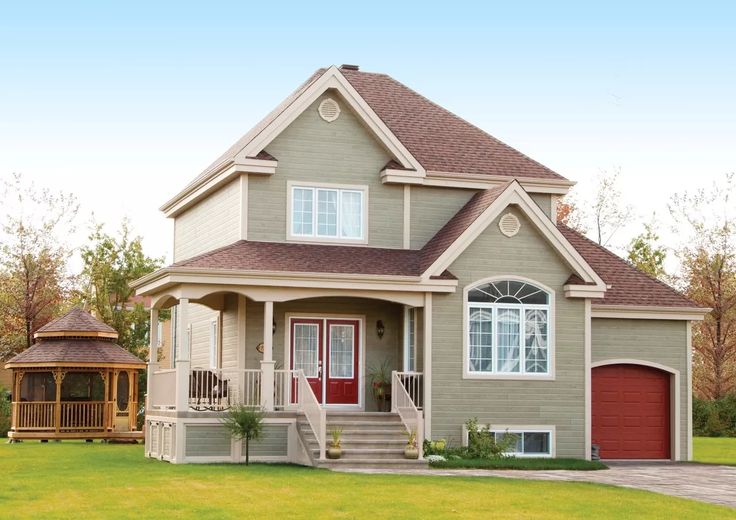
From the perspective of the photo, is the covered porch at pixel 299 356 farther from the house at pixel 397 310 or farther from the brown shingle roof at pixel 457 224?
the brown shingle roof at pixel 457 224

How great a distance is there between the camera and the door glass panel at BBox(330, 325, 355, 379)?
92.8 ft

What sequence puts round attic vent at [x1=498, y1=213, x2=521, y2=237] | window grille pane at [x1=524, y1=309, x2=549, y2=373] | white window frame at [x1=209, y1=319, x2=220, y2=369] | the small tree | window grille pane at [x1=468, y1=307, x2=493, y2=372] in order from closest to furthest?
the small tree < window grille pane at [x1=468, y1=307, x2=493, y2=372] < round attic vent at [x1=498, y1=213, x2=521, y2=237] < window grille pane at [x1=524, y1=309, x2=549, y2=373] < white window frame at [x1=209, y1=319, x2=220, y2=369]

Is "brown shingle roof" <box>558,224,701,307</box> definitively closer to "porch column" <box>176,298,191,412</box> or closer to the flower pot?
the flower pot

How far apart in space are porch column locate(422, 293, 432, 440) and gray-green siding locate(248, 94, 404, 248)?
261 centimetres

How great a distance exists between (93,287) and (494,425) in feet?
88.0

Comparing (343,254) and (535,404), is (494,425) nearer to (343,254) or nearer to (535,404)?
(535,404)

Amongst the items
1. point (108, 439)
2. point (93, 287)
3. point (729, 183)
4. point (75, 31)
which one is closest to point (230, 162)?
point (75, 31)

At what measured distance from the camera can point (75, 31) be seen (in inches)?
996

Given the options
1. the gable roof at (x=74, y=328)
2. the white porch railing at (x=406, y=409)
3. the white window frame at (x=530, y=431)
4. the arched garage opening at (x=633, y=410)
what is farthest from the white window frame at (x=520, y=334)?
the gable roof at (x=74, y=328)

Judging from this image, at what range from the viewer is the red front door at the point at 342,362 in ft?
92.6

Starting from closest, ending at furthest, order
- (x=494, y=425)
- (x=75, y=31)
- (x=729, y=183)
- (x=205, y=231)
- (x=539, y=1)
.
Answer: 1. (x=539, y=1)
2. (x=75, y=31)
3. (x=494, y=425)
4. (x=205, y=231)
5. (x=729, y=183)

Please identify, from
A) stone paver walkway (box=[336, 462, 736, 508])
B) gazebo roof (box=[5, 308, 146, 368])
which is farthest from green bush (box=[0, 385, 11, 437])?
stone paver walkway (box=[336, 462, 736, 508])

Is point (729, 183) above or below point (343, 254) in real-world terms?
above

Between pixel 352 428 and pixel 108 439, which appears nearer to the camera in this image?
pixel 352 428
